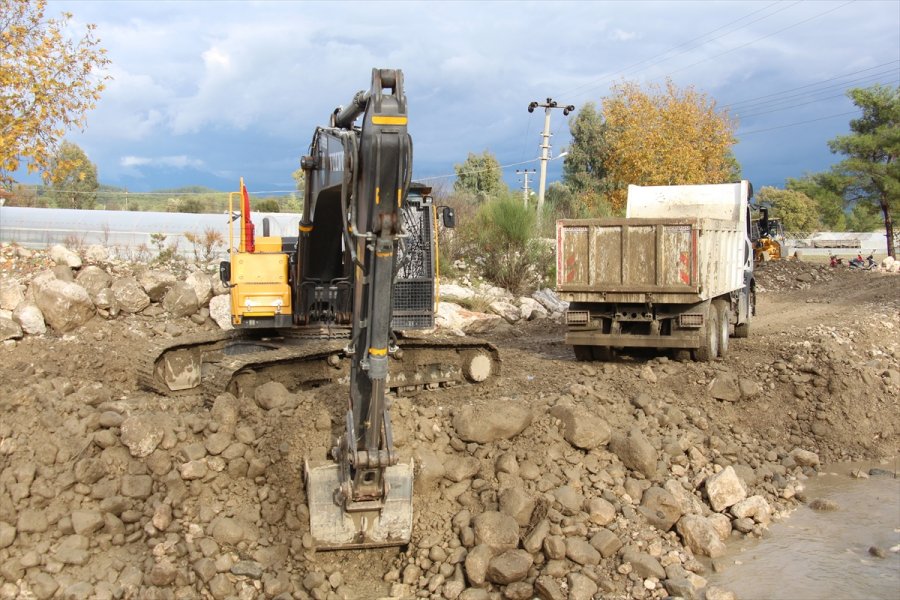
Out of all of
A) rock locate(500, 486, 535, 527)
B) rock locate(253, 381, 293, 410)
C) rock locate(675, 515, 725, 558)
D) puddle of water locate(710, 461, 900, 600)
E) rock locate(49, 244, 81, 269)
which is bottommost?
puddle of water locate(710, 461, 900, 600)

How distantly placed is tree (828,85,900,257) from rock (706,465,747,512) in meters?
35.1

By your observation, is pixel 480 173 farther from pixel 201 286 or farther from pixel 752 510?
pixel 752 510

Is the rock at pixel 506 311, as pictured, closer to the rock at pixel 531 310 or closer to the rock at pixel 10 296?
Answer: the rock at pixel 531 310

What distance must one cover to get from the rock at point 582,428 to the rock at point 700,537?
3.56ft

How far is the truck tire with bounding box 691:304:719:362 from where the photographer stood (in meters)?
12.1

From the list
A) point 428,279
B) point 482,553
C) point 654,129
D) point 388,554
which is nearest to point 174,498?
point 388,554

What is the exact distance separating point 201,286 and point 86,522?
9.64 meters

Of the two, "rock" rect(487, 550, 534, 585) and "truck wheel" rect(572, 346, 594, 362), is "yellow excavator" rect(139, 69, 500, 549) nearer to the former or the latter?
"rock" rect(487, 550, 534, 585)

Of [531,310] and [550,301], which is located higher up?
[550,301]

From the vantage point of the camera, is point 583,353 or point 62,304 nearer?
point 583,353

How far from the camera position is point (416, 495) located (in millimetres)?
7102

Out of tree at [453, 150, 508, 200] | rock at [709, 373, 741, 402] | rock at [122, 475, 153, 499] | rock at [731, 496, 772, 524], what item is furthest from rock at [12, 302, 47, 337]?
tree at [453, 150, 508, 200]

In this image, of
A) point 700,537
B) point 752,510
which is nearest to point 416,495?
point 700,537

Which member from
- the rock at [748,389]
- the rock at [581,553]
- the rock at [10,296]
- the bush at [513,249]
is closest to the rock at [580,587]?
the rock at [581,553]
